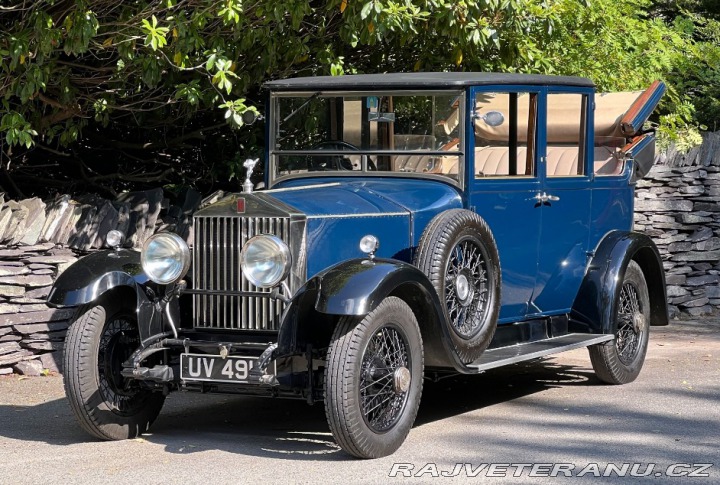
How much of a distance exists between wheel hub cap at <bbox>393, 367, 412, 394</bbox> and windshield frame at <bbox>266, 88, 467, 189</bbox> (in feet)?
4.40

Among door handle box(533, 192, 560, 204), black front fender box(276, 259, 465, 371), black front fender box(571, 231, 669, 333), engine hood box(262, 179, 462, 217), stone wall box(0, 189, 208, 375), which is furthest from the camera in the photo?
stone wall box(0, 189, 208, 375)

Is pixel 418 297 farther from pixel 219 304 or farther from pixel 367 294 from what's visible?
pixel 219 304

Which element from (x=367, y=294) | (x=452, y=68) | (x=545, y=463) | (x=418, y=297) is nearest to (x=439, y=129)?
(x=418, y=297)

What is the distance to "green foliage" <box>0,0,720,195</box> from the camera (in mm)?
7461

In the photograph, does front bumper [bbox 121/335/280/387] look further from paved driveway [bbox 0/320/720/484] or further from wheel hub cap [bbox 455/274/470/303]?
wheel hub cap [bbox 455/274/470/303]

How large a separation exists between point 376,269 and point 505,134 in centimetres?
177

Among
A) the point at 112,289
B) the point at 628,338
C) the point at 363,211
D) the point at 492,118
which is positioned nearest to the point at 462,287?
the point at 363,211

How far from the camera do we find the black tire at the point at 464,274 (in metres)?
5.97

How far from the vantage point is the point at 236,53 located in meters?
8.37

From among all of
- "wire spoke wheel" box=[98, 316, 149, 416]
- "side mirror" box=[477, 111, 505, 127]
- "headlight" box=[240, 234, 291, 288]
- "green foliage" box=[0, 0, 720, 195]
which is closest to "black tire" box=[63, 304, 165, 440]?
"wire spoke wheel" box=[98, 316, 149, 416]

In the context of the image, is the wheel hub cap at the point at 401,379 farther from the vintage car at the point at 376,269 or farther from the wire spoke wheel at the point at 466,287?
the wire spoke wheel at the point at 466,287

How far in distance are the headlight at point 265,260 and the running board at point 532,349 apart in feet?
3.93

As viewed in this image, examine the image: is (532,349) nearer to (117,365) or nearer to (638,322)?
(638,322)

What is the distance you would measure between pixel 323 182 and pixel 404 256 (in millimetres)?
829
